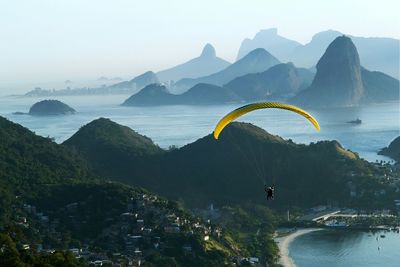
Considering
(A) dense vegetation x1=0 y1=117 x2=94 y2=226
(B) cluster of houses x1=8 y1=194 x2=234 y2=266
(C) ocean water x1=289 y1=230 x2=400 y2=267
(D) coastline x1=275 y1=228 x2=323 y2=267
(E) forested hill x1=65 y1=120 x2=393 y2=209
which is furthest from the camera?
(E) forested hill x1=65 y1=120 x2=393 y2=209

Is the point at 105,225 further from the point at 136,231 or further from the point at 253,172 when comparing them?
the point at 253,172

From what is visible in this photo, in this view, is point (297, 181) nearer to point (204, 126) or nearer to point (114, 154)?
point (114, 154)

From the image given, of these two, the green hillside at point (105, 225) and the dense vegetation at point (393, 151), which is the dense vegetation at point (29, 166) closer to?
the green hillside at point (105, 225)

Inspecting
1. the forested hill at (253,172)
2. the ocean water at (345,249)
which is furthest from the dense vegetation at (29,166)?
the ocean water at (345,249)

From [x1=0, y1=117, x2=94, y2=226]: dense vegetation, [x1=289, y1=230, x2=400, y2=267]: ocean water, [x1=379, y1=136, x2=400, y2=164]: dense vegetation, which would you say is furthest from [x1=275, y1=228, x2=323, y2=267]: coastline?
[x1=379, y1=136, x2=400, y2=164]: dense vegetation

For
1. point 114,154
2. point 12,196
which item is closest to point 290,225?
point 12,196

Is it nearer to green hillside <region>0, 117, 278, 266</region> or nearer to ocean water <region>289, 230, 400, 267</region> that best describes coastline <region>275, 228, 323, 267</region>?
ocean water <region>289, 230, 400, 267</region>
